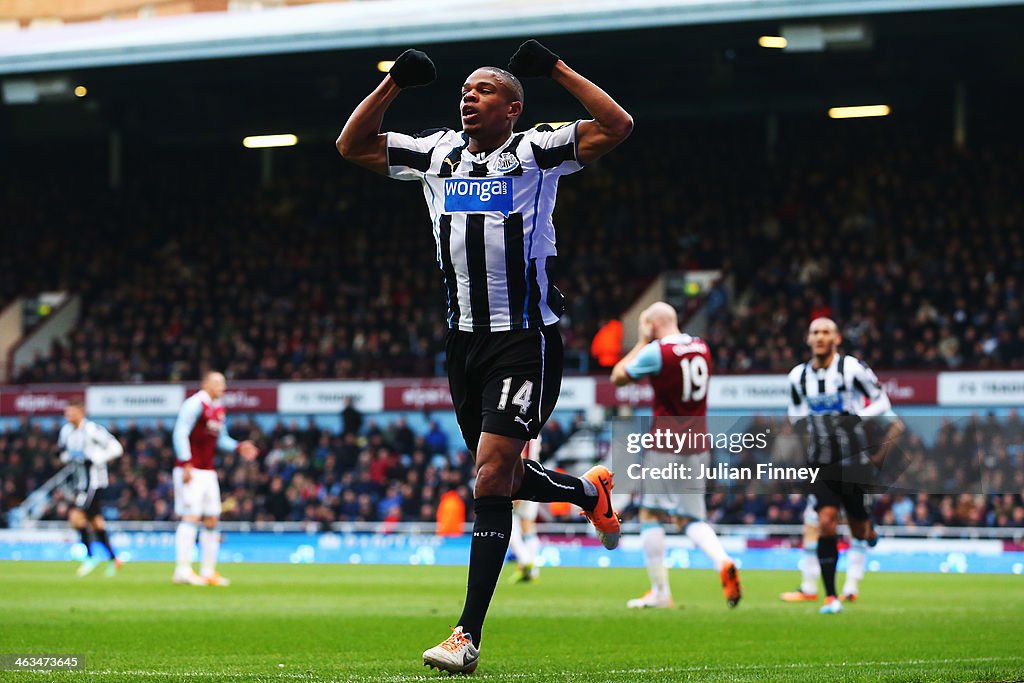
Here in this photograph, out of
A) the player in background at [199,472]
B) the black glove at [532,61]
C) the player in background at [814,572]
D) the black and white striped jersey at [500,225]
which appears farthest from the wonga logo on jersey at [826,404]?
the player in background at [199,472]

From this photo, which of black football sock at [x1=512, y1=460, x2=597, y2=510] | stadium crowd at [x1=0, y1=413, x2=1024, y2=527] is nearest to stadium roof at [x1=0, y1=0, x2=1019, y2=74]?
stadium crowd at [x1=0, y1=413, x2=1024, y2=527]

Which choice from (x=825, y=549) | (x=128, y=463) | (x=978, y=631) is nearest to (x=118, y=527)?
(x=128, y=463)

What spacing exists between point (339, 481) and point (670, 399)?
1763 centimetres

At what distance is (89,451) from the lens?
19.4 metres

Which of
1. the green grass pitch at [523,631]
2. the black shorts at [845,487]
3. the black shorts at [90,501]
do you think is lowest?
the green grass pitch at [523,631]

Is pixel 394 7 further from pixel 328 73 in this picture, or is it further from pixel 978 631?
pixel 978 631

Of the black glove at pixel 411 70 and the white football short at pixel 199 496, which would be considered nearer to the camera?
the black glove at pixel 411 70

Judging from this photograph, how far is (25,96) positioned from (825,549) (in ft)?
72.2

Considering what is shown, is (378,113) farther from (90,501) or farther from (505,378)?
(90,501)

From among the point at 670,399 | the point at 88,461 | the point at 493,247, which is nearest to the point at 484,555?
the point at 493,247

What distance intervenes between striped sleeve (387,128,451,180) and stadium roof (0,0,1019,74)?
18.4 metres

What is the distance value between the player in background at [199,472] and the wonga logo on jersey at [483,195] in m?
10.6

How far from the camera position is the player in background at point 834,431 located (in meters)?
12.1

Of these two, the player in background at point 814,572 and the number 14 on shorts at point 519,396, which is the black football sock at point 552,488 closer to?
the number 14 on shorts at point 519,396
